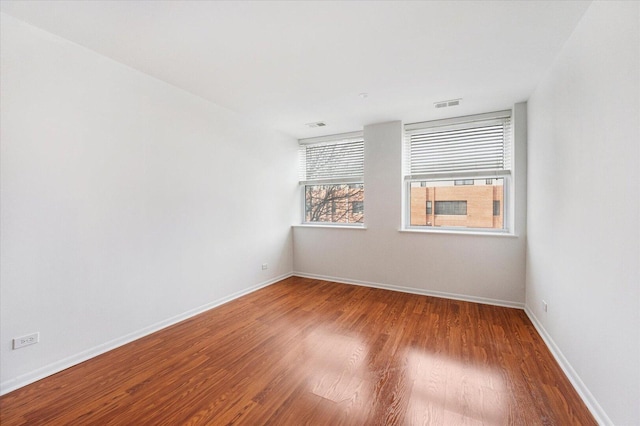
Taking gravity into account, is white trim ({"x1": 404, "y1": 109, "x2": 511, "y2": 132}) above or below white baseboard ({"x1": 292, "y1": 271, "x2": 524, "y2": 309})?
above

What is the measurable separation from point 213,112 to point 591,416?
14.3 ft

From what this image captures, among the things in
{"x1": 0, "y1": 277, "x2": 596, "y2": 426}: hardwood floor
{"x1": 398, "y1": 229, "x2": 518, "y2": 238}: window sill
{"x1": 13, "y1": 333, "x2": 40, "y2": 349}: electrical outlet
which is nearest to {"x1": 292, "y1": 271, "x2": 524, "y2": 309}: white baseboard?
{"x1": 0, "y1": 277, "x2": 596, "y2": 426}: hardwood floor

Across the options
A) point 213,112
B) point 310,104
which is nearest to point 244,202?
point 213,112

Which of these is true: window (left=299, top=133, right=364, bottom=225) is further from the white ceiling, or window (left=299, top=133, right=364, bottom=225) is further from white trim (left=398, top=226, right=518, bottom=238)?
the white ceiling

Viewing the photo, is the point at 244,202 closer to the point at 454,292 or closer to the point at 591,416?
the point at 454,292

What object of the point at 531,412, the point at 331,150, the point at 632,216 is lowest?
the point at 531,412

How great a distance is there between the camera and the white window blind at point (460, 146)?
364cm

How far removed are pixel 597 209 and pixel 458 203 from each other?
2.27 m

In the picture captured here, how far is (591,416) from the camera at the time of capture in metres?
1.62

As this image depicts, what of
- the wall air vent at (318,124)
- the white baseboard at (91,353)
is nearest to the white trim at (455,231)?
the wall air vent at (318,124)

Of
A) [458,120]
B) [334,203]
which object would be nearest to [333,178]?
[334,203]

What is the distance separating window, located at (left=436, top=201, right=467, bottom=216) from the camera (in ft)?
12.7

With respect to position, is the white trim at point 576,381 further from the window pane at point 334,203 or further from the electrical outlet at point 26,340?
the electrical outlet at point 26,340

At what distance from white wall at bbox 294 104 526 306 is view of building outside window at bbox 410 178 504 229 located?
1.01 ft
